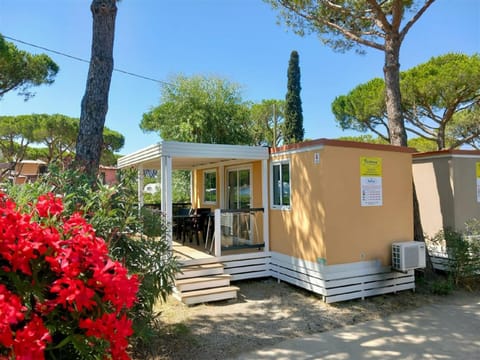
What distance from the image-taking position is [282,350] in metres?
4.04

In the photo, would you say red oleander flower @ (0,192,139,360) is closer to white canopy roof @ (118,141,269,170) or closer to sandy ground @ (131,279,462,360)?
sandy ground @ (131,279,462,360)

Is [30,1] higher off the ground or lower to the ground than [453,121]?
higher

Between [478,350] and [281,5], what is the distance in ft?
29.8

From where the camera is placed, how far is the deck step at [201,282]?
584cm

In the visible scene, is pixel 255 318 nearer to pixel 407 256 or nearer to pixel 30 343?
pixel 407 256

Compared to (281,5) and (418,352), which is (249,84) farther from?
(418,352)

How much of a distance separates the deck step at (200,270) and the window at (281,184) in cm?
174

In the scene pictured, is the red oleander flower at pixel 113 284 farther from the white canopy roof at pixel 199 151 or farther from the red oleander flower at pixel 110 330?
the white canopy roof at pixel 199 151

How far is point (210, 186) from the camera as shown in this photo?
1041cm

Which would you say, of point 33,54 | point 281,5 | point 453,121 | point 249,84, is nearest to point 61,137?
point 33,54

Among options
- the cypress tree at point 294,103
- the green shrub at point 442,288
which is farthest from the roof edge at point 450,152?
the cypress tree at point 294,103

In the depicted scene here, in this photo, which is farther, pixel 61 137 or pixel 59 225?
pixel 61 137

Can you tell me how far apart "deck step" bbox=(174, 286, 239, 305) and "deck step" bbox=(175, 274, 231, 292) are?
8 cm

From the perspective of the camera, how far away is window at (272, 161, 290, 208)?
22.5 feet
